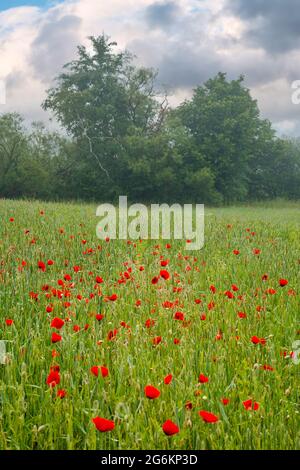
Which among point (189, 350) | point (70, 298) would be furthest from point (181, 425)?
point (70, 298)

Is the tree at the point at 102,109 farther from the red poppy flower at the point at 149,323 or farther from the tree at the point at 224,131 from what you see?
the red poppy flower at the point at 149,323

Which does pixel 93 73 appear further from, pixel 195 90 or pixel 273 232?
pixel 273 232

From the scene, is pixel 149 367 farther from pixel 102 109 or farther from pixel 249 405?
pixel 102 109

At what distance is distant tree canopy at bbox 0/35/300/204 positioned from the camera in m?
35.5

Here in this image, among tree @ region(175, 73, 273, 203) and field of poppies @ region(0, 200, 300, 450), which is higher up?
tree @ region(175, 73, 273, 203)

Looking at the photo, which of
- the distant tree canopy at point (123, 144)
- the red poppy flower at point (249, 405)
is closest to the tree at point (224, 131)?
the distant tree canopy at point (123, 144)

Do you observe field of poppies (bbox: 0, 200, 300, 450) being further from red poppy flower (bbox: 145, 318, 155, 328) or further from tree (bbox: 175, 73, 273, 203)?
tree (bbox: 175, 73, 273, 203)

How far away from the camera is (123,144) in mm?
36594

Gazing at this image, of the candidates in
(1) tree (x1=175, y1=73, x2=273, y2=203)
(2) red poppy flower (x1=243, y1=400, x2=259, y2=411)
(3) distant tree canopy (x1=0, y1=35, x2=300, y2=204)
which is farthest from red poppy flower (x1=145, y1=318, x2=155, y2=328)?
(1) tree (x1=175, y1=73, x2=273, y2=203)

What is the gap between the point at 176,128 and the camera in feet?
122

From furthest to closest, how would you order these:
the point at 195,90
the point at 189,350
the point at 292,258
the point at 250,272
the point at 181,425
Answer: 1. the point at 195,90
2. the point at 292,258
3. the point at 250,272
4. the point at 189,350
5. the point at 181,425

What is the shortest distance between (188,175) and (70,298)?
32117mm

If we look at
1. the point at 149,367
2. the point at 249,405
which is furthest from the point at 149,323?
the point at 249,405
